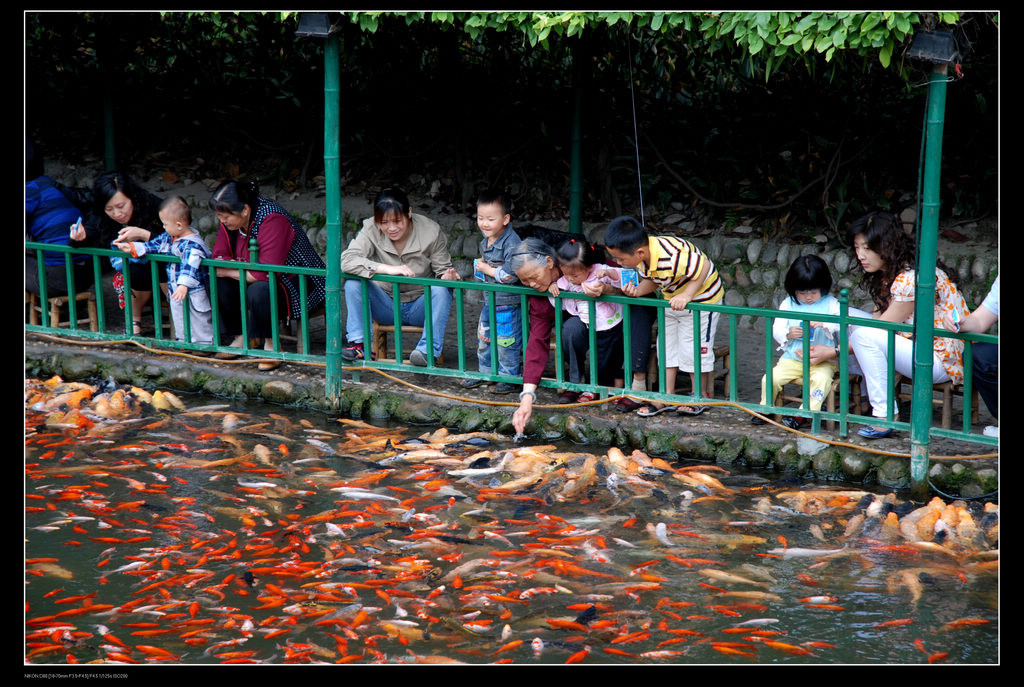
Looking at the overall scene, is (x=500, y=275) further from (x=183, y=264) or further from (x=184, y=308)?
(x=184, y=308)

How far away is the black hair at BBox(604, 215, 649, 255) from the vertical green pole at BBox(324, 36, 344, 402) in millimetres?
1799

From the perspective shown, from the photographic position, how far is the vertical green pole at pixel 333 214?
7.68m

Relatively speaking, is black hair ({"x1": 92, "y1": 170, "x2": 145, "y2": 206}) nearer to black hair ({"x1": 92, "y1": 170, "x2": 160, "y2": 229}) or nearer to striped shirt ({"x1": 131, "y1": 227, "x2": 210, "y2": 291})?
black hair ({"x1": 92, "y1": 170, "x2": 160, "y2": 229})

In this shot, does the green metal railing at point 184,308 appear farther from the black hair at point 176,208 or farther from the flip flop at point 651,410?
the flip flop at point 651,410

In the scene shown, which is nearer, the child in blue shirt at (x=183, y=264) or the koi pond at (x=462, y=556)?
the koi pond at (x=462, y=556)

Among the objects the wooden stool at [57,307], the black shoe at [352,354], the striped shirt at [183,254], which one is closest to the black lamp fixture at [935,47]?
the black shoe at [352,354]

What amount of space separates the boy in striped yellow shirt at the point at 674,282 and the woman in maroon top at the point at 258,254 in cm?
243

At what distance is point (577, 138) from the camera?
969 cm

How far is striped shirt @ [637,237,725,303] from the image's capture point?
7.31 m

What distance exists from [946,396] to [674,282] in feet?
5.64

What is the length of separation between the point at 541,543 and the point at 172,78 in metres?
9.28

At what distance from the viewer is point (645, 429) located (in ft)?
24.6

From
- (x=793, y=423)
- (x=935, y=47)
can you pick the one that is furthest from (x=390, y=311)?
(x=935, y=47)

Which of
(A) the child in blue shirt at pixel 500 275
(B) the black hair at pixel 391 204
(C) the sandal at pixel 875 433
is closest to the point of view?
(C) the sandal at pixel 875 433
